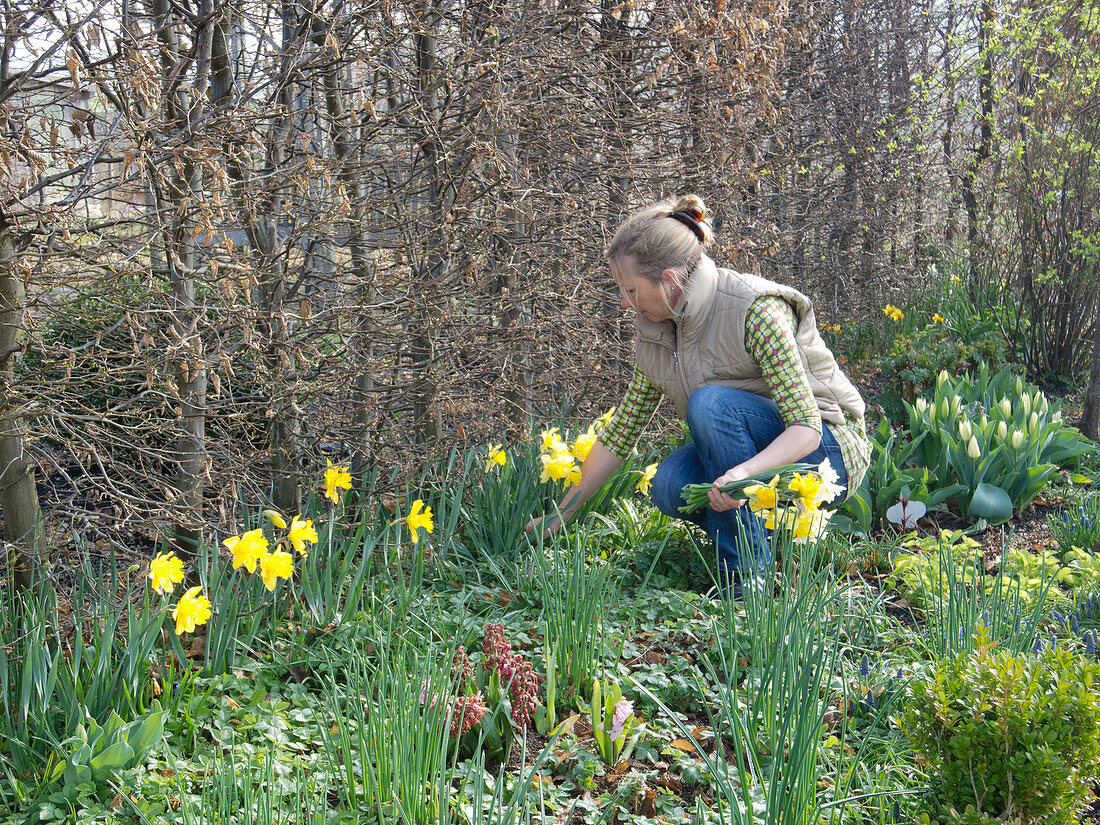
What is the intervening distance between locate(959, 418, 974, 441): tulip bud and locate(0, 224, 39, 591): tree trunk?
10.9 ft

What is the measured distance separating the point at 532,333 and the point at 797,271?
4.50 m

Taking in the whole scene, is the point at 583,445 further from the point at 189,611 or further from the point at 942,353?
the point at 942,353

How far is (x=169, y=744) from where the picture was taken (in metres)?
1.89

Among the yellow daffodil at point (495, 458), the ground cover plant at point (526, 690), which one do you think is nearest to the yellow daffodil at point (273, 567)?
the ground cover plant at point (526, 690)

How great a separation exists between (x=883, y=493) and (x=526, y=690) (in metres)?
2.10

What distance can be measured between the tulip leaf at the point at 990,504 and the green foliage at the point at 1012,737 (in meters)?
2.03

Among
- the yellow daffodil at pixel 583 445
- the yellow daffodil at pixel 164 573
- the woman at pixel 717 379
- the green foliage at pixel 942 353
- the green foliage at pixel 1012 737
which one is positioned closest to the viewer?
the green foliage at pixel 1012 737

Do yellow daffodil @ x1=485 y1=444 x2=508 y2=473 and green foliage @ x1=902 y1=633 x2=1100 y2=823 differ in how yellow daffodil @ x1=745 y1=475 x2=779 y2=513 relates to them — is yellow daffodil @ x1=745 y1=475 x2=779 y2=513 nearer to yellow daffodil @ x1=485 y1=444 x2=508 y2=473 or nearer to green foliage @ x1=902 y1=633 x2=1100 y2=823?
green foliage @ x1=902 y1=633 x2=1100 y2=823

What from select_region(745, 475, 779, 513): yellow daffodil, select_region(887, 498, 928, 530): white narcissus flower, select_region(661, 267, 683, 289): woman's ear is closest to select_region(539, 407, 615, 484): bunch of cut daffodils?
select_region(661, 267, 683, 289): woman's ear

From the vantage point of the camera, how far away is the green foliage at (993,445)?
3.65 meters

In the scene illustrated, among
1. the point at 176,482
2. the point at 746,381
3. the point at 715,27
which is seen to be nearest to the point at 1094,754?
the point at 746,381

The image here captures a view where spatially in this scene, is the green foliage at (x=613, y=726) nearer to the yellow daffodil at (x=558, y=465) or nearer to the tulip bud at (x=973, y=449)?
the yellow daffodil at (x=558, y=465)

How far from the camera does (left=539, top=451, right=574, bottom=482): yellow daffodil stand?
112 inches

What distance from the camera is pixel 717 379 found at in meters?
2.84
